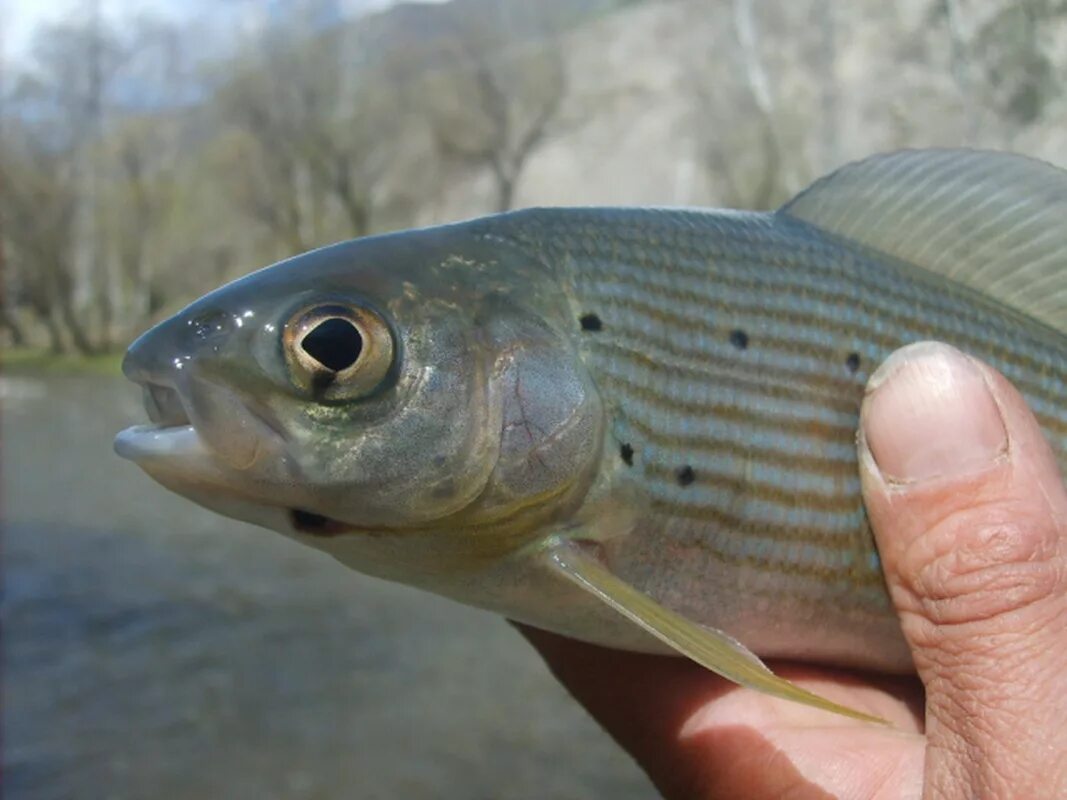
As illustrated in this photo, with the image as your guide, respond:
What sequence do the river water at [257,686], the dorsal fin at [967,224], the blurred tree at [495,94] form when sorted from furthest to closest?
the blurred tree at [495,94] → the river water at [257,686] → the dorsal fin at [967,224]

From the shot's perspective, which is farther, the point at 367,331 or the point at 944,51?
the point at 944,51

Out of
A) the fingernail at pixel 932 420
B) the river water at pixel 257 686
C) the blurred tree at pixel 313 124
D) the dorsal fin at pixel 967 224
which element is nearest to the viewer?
the fingernail at pixel 932 420

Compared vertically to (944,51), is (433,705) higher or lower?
lower

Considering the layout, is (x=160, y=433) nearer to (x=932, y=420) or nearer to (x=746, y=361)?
(x=746, y=361)

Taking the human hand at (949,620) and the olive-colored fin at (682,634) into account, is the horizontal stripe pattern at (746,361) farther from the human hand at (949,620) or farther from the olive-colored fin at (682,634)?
the olive-colored fin at (682,634)

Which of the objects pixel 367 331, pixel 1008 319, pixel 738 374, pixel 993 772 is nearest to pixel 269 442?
pixel 367 331

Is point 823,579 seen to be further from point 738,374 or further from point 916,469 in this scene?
point 738,374

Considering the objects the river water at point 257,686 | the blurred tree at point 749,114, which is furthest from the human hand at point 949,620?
the blurred tree at point 749,114
